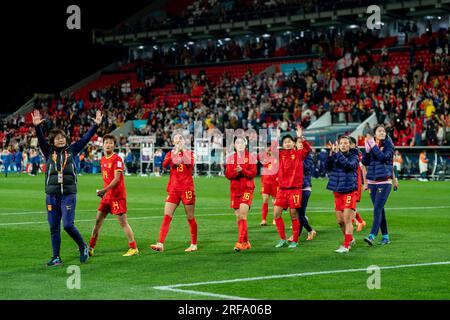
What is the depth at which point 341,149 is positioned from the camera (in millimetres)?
14312

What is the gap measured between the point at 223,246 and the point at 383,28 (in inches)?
1753

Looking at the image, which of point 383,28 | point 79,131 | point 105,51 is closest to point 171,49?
point 105,51

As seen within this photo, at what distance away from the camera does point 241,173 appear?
46.6 feet

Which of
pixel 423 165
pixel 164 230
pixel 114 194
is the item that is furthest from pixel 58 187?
pixel 423 165

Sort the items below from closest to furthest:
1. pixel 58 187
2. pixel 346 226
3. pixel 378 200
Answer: pixel 58 187, pixel 346 226, pixel 378 200

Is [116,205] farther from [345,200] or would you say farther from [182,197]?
[345,200]

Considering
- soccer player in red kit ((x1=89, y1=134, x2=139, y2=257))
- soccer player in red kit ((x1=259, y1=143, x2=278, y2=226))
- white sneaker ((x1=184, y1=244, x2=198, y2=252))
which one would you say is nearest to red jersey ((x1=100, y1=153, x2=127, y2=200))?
soccer player in red kit ((x1=89, y1=134, x2=139, y2=257))

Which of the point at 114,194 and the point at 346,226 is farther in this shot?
the point at 346,226

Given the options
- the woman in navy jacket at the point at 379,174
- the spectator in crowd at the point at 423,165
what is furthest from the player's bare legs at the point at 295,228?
the spectator in crowd at the point at 423,165

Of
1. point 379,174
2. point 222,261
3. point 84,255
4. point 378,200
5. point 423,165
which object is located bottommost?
point 222,261

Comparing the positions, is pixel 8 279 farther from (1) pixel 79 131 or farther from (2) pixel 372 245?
(1) pixel 79 131

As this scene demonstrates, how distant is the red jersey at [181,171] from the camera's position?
14.1 metres

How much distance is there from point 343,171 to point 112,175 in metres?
4.06

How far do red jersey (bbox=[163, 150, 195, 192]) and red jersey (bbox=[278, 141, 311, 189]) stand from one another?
1.71 meters
